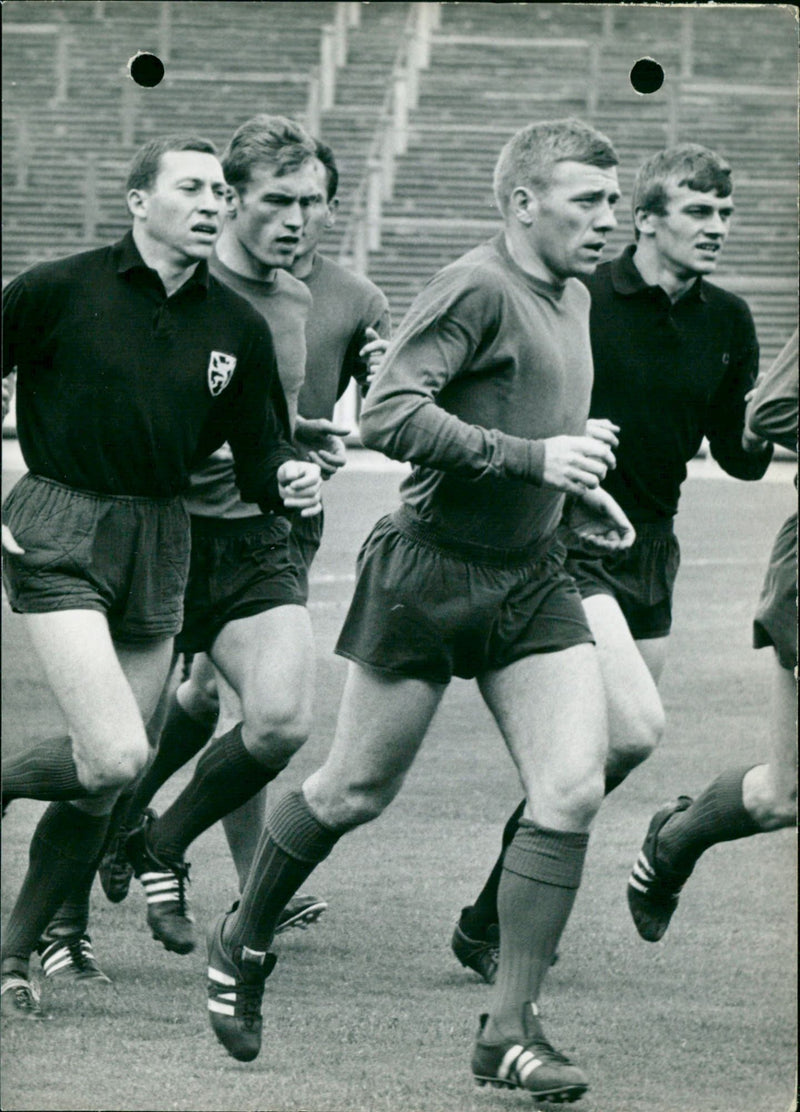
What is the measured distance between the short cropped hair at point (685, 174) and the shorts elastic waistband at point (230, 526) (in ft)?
4.48

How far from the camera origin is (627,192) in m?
29.0

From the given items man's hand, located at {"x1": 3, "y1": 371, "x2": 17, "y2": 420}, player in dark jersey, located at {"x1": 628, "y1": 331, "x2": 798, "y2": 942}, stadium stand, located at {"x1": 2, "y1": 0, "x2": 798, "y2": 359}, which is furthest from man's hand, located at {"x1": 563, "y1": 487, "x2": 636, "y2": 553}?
stadium stand, located at {"x1": 2, "y1": 0, "x2": 798, "y2": 359}

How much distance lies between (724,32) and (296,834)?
108ft

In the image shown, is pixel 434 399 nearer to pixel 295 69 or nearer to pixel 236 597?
pixel 236 597

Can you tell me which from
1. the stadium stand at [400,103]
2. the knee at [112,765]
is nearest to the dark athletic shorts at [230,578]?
the knee at [112,765]

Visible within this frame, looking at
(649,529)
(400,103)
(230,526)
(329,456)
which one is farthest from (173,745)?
(400,103)

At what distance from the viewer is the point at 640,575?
573cm

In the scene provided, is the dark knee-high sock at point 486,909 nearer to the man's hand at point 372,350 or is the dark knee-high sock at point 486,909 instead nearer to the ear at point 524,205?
the man's hand at point 372,350

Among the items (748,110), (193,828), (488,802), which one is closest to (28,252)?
(748,110)

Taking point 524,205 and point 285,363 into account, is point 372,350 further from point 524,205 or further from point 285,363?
point 524,205

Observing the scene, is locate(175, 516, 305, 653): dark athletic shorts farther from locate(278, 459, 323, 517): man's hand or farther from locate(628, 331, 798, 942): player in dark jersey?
locate(628, 331, 798, 942): player in dark jersey

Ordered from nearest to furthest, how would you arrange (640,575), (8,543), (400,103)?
(8,543) → (640,575) → (400,103)

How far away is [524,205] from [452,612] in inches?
35.5

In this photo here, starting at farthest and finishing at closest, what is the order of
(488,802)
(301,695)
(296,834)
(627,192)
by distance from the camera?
(627,192)
(488,802)
(301,695)
(296,834)
